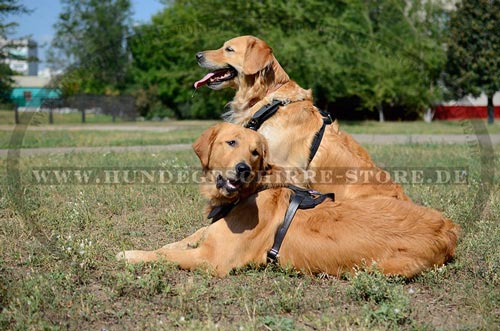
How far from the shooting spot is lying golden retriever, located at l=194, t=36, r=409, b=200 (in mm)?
5910

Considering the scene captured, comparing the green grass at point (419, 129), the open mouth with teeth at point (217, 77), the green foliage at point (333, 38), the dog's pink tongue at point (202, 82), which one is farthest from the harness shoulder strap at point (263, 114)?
the green foliage at point (333, 38)

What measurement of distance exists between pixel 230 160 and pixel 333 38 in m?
25.3

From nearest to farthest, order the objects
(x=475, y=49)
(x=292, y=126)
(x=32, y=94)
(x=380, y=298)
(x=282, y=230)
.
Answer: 1. (x=380, y=298)
2. (x=282, y=230)
3. (x=292, y=126)
4. (x=475, y=49)
5. (x=32, y=94)

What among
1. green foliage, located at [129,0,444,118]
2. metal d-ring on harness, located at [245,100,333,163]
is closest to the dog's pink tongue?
metal d-ring on harness, located at [245,100,333,163]

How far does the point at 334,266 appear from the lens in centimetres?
445

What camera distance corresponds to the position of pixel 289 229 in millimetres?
4551

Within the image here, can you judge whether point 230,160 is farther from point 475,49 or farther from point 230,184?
point 475,49

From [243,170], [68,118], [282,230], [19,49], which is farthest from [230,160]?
[68,118]

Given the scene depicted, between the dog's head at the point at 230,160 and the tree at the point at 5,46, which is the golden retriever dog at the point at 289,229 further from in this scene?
the tree at the point at 5,46

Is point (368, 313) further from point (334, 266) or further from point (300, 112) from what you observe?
point (300, 112)

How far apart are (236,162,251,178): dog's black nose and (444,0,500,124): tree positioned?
23.3 meters

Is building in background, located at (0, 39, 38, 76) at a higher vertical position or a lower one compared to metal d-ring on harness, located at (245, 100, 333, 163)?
lower

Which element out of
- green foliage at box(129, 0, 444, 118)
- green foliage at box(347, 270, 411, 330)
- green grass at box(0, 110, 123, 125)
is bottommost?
green grass at box(0, 110, 123, 125)

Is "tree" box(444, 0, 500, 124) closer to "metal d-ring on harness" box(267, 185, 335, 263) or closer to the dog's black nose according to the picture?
"metal d-ring on harness" box(267, 185, 335, 263)
